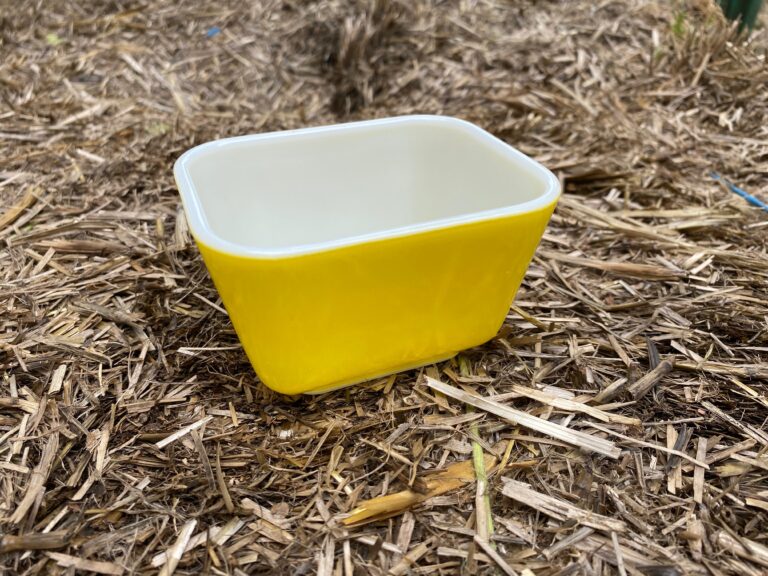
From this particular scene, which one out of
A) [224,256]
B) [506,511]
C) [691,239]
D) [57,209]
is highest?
[224,256]

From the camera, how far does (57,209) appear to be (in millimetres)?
1484

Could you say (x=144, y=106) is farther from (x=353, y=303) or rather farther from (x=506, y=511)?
(x=506, y=511)

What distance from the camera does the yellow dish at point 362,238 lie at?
33.9 inches

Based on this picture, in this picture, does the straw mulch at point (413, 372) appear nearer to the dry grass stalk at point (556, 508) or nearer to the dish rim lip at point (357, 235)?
the dry grass stalk at point (556, 508)

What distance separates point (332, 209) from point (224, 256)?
50cm

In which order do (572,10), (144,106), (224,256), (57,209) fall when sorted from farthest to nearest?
(572,10)
(144,106)
(57,209)
(224,256)

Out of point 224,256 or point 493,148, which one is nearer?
point 224,256

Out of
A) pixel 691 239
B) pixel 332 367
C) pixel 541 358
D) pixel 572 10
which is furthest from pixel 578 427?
pixel 572 10

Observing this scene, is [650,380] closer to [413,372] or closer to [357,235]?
[413,372]

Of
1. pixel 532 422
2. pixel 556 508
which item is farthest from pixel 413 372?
pixel 556 508

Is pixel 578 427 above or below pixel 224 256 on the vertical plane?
below

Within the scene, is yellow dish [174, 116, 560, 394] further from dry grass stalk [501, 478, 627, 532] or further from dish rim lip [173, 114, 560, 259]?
dry grass stalk [501, 478, 627, 532]

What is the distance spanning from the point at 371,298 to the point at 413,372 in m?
0.24

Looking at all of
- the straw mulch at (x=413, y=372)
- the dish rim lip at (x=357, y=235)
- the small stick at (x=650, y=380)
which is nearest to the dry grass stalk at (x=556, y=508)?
the straw mulch at (x=413, y=372)
